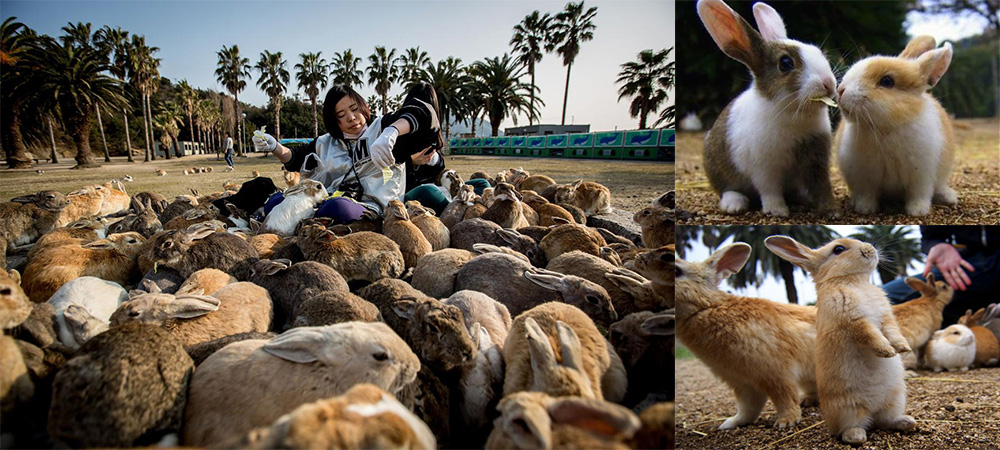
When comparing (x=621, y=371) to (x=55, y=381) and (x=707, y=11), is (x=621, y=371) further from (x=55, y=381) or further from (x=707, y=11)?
(x=55, y=381)

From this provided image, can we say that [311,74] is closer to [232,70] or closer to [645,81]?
[232,70]

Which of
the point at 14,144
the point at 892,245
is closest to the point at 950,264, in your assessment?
the point at 892,245

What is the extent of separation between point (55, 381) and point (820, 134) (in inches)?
96.5

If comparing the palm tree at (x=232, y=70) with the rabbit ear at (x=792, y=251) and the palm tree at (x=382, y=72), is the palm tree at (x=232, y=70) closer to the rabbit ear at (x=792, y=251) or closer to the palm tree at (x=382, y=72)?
the palm tree at (x=382, y=72)

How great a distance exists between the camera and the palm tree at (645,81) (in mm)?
1737

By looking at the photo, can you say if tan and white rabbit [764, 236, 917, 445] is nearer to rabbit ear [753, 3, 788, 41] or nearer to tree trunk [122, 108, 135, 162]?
rabbit ear [753, 3, 788, 41]

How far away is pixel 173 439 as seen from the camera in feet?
4.28

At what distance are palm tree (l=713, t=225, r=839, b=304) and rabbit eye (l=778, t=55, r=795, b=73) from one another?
584 mm

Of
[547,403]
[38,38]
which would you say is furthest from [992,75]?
[38,38]

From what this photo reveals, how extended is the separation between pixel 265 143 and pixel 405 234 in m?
1.29

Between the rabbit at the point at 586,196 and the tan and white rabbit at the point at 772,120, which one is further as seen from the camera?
the rabbit at the point at 586,196

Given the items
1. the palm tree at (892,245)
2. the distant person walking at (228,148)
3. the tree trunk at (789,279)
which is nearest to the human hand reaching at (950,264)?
the palm tree at (892,245)

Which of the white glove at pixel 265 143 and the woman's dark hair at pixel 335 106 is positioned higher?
the woman's dark hair at pixel 335 106

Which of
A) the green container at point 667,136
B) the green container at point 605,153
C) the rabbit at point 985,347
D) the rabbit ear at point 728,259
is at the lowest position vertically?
the rabbit at point 985,347
